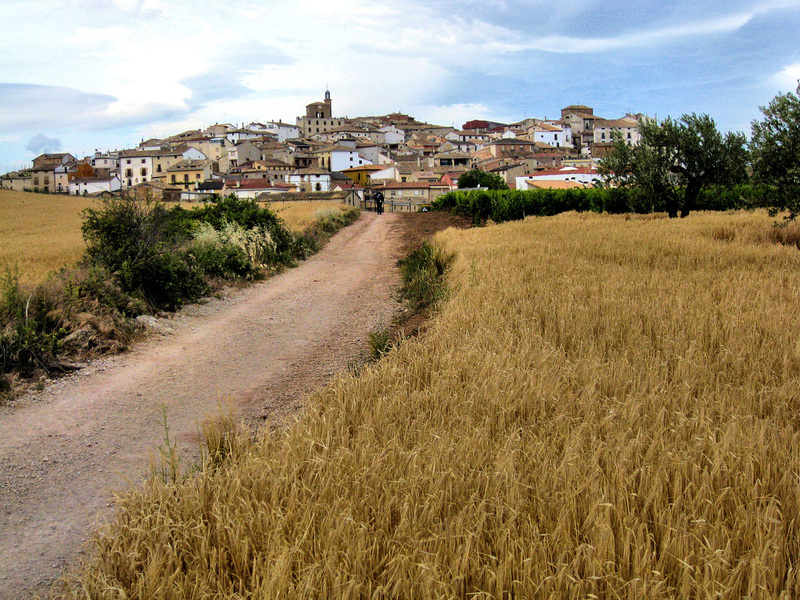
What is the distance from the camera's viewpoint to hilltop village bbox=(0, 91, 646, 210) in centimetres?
8569

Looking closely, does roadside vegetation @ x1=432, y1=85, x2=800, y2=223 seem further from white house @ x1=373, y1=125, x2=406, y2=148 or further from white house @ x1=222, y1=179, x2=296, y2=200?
white house @ x1=373, y1=125, x2=406, y2=148

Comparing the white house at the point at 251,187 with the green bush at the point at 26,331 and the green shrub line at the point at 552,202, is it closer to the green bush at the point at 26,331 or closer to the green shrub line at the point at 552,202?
the green shrub line at the point at 552,202

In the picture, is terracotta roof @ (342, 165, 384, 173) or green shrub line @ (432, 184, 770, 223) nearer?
green shrub line @ (432, 184, 770, 223)

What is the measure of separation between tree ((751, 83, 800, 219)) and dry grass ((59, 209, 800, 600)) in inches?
460

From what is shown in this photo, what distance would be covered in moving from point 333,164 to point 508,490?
12082 cm

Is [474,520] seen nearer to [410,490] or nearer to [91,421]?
[410,490]

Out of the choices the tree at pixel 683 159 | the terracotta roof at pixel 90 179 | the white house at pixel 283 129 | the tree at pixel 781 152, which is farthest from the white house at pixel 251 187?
the white house at pixel 283 129

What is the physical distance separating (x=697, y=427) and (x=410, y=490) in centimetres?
218

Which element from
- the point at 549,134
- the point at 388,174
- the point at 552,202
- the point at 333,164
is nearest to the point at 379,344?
the point at 552,202

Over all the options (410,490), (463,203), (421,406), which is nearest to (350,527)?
(410,490)

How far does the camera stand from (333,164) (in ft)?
392

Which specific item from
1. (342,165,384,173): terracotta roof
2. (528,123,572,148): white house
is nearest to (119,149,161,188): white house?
(342,165,384,173): terracotta roof

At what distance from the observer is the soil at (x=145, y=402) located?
13.3 feet

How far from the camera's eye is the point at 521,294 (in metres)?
9.05
